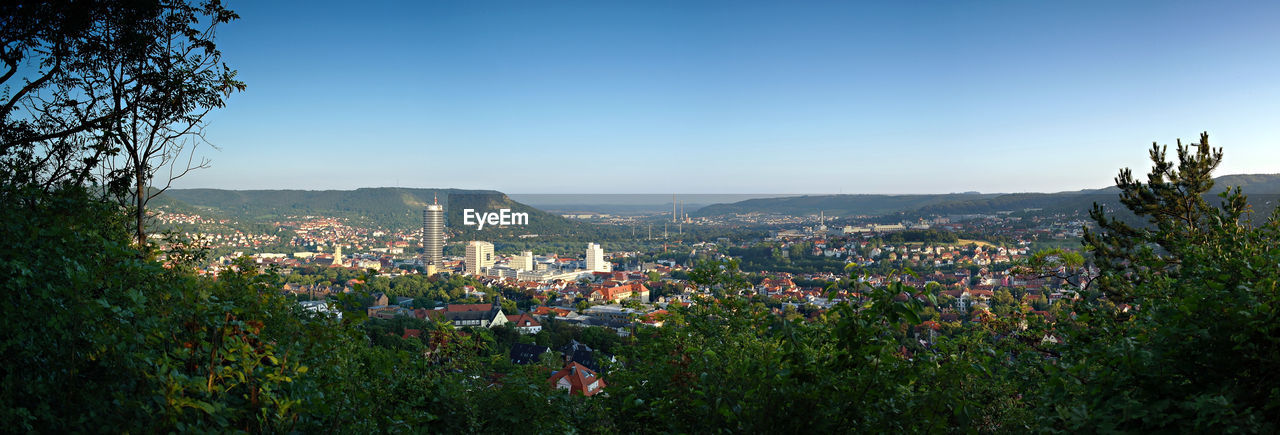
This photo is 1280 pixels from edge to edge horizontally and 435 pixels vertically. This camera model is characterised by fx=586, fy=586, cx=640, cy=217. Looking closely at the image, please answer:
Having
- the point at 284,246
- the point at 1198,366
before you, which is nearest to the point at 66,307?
the point at 1198,366

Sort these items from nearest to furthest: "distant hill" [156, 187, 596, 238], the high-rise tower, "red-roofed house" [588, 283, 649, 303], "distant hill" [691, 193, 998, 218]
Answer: "red-roofed house" [588, 283, 649, 303], the high-rise tower, "distant hill" [156, 187, 596, 238], "distant hill" [691, 193, 998, 218]

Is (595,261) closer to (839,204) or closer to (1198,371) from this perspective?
(1198,371)

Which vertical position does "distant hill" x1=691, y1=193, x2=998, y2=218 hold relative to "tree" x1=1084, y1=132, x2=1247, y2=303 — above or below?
below

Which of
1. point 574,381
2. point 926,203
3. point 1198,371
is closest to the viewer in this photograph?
point 1198,371

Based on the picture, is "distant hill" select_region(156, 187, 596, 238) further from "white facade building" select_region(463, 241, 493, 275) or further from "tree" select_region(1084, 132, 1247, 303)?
"tree" select_region(1084, 132, 1247, 303)

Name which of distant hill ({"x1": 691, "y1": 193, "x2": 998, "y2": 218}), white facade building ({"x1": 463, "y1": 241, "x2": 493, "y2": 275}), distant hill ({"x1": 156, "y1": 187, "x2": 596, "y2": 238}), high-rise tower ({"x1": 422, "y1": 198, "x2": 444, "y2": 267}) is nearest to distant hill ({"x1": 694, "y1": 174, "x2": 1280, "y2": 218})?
distant hill ({"x1": 691, "y1": 193, "x2": 998, "y2": 218})

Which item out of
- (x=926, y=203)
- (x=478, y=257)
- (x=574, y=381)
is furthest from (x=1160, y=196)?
(x=926, y=203)
